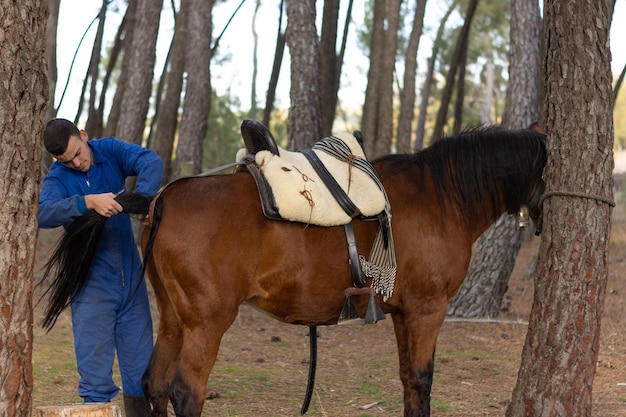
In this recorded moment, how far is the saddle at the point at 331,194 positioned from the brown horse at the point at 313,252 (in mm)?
86

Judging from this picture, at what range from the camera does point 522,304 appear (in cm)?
993

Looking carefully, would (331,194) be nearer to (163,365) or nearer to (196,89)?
(163,365)

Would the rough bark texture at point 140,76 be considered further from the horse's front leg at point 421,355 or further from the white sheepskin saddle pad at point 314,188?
the horse's front leg at point 421,355

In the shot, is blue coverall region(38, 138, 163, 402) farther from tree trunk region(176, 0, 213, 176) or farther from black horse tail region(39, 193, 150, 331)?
tree trunk region(176, 0, 213, 176)

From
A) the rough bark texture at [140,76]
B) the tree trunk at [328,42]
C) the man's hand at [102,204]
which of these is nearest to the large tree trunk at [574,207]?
the man's hand at [102,204]

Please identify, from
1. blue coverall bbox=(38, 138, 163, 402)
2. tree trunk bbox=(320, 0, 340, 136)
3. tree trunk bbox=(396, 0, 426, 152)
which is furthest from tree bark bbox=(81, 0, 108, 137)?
blue coverall bbox=(38, 138, 163, 402)

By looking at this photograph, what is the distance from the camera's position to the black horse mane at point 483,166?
4578mm

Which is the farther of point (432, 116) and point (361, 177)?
point (432, 116)

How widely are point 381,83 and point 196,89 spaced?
135 inches

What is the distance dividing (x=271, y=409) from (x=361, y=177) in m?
1.98

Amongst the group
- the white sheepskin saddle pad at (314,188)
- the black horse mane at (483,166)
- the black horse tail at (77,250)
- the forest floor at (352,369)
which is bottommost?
the forest floor at (352,369)

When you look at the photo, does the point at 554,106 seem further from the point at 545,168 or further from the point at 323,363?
the point at 323,363

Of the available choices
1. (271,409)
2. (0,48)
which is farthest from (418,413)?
(0,48)

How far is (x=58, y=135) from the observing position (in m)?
3.97
